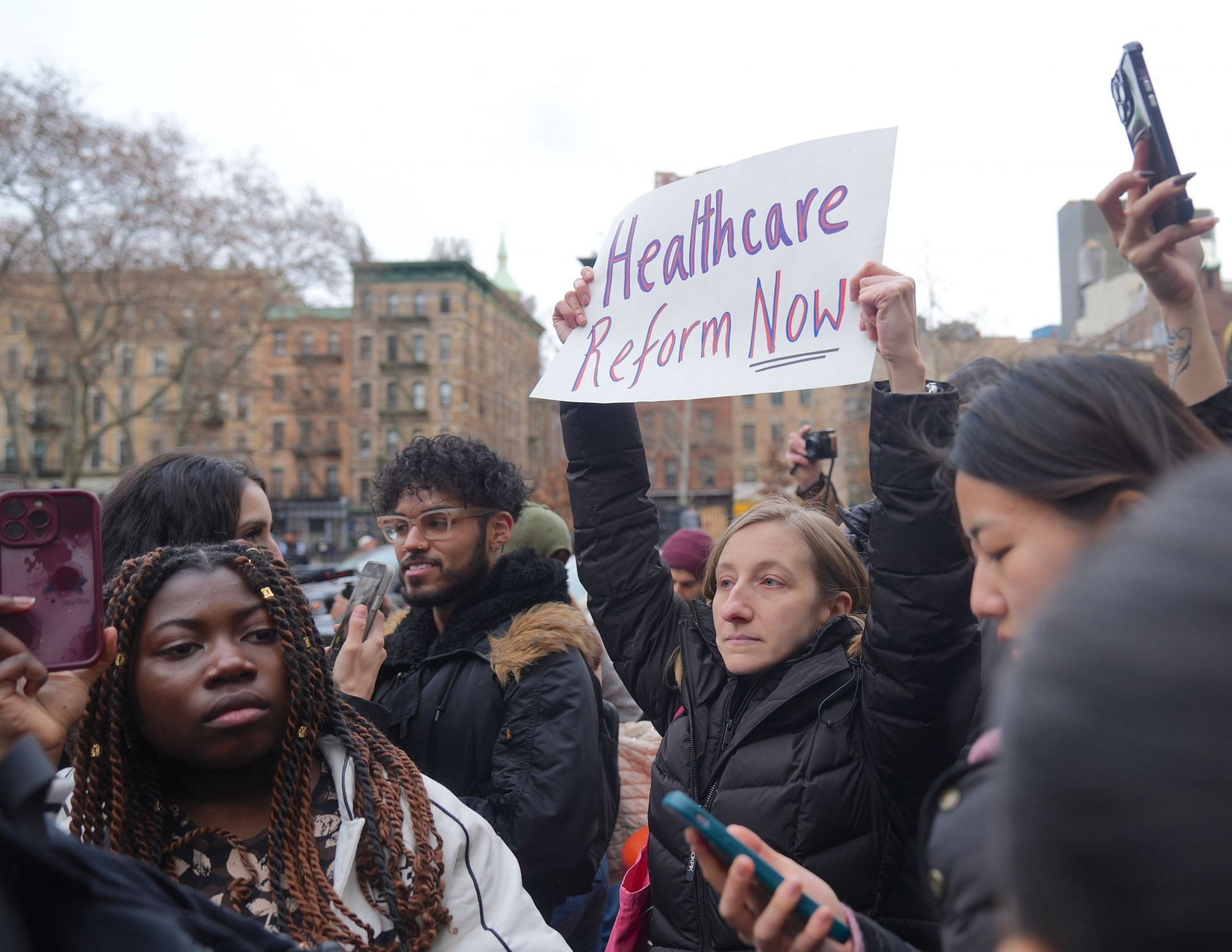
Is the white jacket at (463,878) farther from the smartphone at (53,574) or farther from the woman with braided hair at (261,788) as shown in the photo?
the smartphone at (53,574)

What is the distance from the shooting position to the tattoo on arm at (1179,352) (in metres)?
1.70

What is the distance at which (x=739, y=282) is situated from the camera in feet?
7.43

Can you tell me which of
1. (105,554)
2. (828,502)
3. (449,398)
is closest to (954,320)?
(828,502)

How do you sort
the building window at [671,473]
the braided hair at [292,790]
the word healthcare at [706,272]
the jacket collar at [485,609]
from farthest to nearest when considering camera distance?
the building window at [671,473] → the jacket collar at [485,609] → the word healthcare at [706,272] → the braided hair at [292,790]

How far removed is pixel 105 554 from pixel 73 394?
30818mm

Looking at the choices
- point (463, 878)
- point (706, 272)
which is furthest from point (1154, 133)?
point (463, 878)

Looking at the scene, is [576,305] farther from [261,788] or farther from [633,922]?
[633,922]

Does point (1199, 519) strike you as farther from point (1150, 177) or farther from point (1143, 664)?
point (1150, 177)

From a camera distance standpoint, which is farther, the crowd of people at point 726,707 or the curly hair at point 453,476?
the curly hair at point 453,476

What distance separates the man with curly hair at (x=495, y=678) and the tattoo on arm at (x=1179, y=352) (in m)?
1.59

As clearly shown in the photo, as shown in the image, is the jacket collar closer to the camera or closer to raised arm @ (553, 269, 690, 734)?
raised arm @ (553, 269, 690, 734)

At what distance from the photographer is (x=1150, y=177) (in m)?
1.62

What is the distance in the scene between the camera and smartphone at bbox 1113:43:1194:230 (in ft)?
5.28

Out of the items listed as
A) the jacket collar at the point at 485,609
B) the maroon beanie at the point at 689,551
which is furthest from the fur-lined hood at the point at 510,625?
the maroon beanie at the point at 689,551
